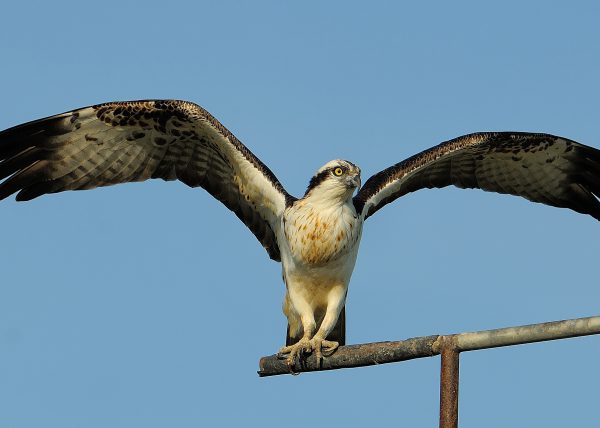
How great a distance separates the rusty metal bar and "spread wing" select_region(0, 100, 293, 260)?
582 cm

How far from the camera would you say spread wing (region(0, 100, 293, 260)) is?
12445 millimetres

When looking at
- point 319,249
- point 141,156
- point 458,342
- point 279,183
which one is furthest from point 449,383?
A: point 141,156

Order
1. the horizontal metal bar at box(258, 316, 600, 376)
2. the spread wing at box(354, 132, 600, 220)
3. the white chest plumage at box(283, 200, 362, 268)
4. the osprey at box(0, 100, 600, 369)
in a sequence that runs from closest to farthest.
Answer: the horizontal metal bar at box(258, 316, 600, 376) < the white chest plumage at box(283, 200, 362, 268) < the osprey at box(0, 100, 600, 369) < the spread wing at box(354, 132, 600, 220)

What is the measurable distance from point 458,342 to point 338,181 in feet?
17.0

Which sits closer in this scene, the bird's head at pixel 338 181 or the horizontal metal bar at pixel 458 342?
the horizontal metal bar at pixel 458 342

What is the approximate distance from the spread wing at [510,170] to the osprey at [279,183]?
1 centimetres

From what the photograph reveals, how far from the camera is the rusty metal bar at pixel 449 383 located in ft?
21.4

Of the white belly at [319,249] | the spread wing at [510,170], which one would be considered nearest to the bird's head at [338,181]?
the white belly at [319,249]

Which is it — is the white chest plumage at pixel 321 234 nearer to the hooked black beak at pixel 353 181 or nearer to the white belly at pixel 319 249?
the white belly at pixel 319 249

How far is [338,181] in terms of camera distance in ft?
38.3

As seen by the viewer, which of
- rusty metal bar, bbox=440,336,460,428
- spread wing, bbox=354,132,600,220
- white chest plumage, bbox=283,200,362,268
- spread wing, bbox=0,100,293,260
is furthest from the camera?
spread wing, bbox=354,132,600,220

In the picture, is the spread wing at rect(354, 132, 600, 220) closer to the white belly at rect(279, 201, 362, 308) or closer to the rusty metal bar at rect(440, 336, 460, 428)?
the white belly at rect(279, 201, 362, 308)

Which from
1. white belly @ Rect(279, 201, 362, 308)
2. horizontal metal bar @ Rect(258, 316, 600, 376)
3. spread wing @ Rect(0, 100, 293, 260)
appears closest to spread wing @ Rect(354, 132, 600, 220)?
white belly @ Rect(279, 201, 362, 308)

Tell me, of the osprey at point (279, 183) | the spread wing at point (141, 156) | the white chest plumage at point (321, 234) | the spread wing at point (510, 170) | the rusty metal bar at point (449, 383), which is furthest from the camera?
the spread wing at point (510, 170)
